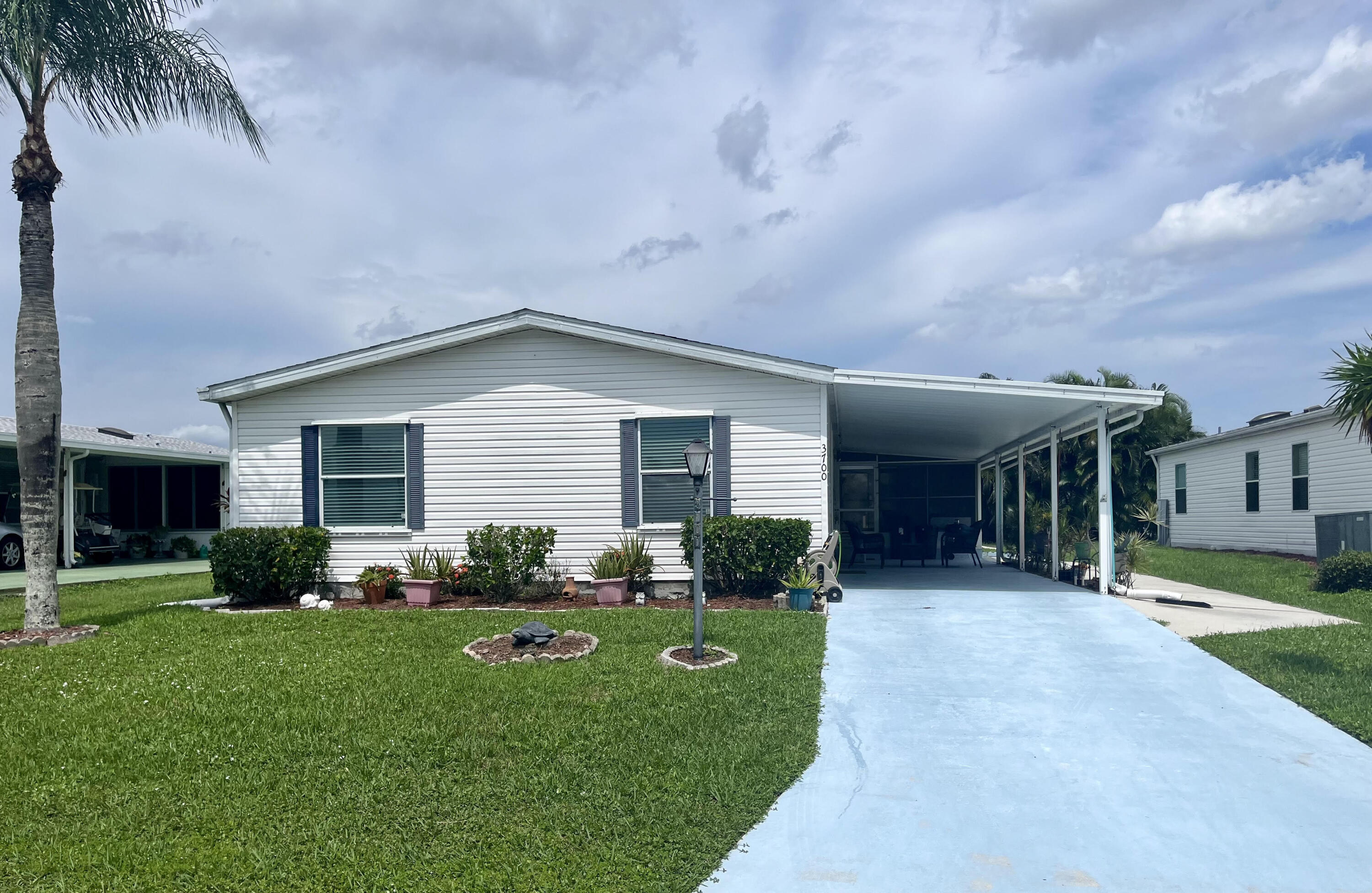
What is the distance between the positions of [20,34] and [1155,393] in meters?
12.6

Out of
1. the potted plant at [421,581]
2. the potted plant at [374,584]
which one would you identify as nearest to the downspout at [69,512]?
the potted plant at [374,584]

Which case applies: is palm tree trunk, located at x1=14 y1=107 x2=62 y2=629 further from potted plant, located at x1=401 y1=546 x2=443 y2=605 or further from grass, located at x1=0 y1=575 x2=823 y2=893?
potted plant, located at x1=401 y1=546 x2=443 y2=605

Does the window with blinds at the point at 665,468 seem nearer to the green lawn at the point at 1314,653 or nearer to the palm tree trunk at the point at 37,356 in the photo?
the green lawn at the point at 1314,653

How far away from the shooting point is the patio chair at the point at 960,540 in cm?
1642

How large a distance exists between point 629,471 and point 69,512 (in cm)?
1279

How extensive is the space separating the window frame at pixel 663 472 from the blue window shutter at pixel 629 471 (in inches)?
1.0

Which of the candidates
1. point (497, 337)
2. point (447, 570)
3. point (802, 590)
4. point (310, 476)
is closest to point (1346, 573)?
point (802, 590)

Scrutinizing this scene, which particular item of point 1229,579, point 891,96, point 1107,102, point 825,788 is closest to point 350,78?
point 891,96

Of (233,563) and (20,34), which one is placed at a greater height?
(20,34)

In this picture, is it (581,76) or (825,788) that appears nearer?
(825,788)

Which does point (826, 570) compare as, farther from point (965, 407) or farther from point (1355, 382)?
point (1355, 382)

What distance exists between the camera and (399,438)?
1141 cm

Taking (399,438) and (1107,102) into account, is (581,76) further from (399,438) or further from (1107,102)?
(1107,102)

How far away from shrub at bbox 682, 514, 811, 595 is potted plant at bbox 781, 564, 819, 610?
0.84 ft
